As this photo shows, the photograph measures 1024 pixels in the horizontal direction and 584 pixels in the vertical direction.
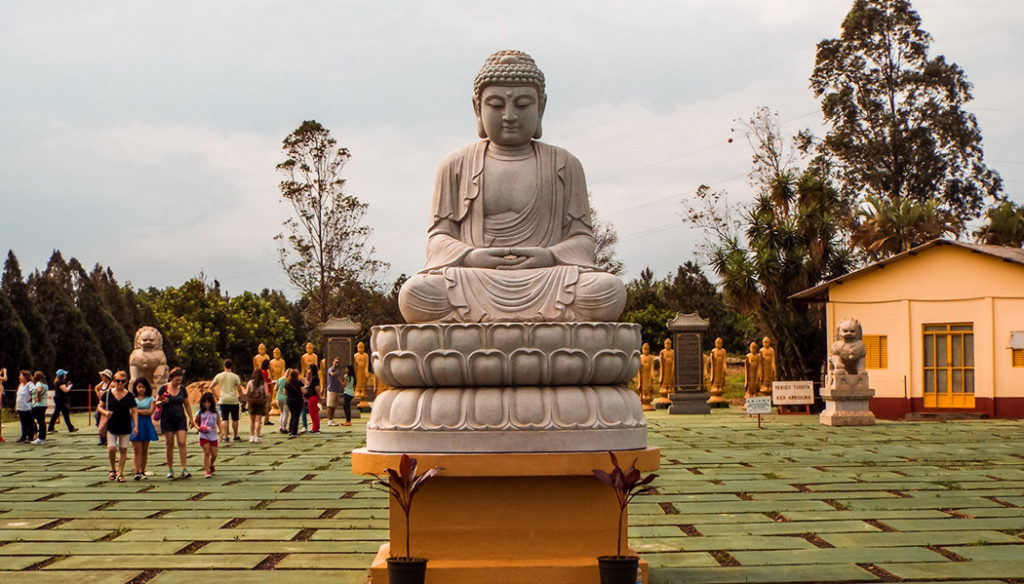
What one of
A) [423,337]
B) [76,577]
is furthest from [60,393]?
[423,337]

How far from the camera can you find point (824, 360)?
2575cm

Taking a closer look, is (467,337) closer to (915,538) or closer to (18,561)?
(18,561)

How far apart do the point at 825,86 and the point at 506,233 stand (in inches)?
1175

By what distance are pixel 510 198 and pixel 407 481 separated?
2338 millimetres

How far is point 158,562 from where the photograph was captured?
6.12 metres

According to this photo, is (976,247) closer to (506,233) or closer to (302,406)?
(302,406)

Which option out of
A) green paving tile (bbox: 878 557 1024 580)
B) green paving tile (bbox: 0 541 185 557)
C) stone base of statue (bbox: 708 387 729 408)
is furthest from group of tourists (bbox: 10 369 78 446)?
stone base of statue (bbox: 708 387 729 408)

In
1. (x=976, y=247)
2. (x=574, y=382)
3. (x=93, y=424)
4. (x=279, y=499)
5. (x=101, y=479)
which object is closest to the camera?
(x=574, y=382)

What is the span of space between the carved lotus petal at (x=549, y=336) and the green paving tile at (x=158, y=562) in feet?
Result: 7.17

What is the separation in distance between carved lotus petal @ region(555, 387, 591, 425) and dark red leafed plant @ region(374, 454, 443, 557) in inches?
27.0

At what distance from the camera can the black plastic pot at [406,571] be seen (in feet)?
15.6

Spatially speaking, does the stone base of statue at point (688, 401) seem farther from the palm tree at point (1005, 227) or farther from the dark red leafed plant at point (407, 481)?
the dark red leafed plant at point (407, 481)

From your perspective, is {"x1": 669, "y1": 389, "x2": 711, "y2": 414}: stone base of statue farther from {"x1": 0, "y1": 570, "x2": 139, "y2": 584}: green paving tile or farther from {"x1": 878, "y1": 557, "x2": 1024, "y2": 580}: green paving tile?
{"x1": 0, "y1": 570, "x2": 139, "y2": 584}: green paving tile

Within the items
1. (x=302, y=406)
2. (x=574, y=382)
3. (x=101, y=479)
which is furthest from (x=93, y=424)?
(x=574, y=382)
